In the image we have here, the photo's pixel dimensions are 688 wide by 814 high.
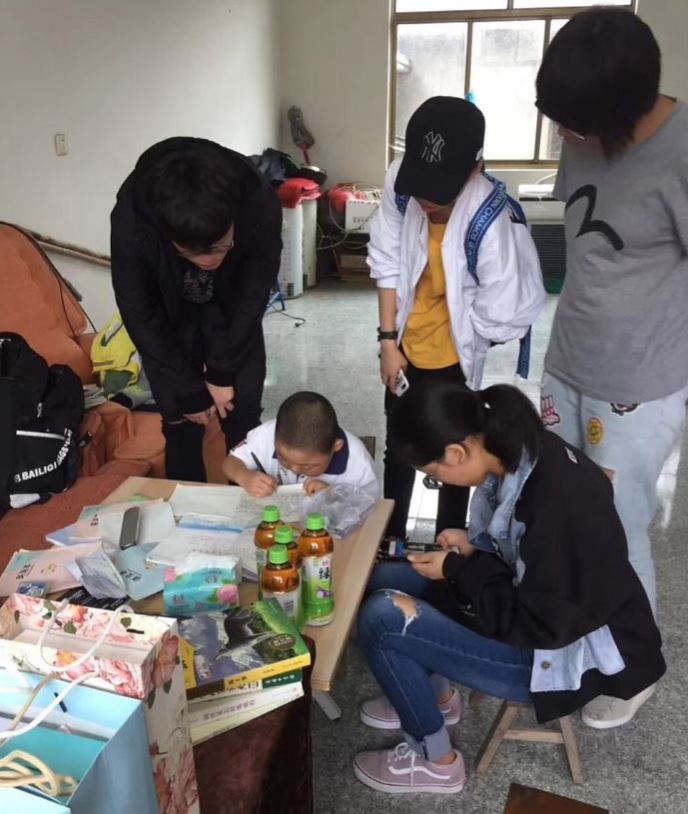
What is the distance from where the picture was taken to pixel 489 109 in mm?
5594

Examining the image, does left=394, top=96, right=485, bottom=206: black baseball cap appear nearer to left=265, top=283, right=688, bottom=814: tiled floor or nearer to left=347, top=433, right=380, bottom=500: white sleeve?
left=347, top=433, right=380, bottom=500: white sleeve

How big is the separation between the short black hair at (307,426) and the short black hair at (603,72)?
72 centimetres

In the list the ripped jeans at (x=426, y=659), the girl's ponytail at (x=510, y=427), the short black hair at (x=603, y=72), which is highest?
the short black hair at (x=603, y=72)

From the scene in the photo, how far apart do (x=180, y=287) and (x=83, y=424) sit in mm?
730

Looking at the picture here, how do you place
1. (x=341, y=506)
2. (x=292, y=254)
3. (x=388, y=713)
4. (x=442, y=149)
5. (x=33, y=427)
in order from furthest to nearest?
(x=292, y=254)
(x=33, y=427)
(x=388, y=713)
(x=442, y=149)
(x=341, y=506)

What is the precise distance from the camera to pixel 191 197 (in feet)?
4.49

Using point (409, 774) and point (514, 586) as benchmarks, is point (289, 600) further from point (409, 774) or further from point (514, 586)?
point (409, 774)

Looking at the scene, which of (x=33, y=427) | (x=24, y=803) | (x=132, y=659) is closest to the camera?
(x=24, y=803)

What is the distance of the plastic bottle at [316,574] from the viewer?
1127mm

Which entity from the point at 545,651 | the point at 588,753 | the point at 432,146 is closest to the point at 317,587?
the point at 545,651

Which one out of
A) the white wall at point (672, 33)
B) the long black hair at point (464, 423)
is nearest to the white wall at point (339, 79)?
the white wall at point (672, 33)

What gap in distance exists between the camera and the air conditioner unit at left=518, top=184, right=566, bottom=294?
5.23m

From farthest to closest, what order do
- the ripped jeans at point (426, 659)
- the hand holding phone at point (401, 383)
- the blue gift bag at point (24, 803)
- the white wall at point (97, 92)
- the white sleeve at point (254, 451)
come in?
the white wall at point (97, 92), the hand holding phone at point (401, 383), the white sleeve at point (254, 451), the ripped jeans at point (426, 659), the blue gift bag at point (24, 803)

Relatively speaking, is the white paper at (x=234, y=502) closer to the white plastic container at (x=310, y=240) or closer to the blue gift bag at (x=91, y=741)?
the blue gift bag at (x=91, y=741)
